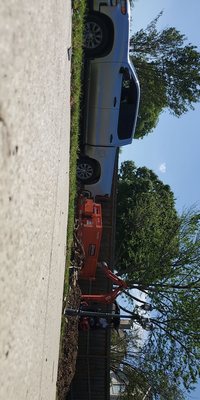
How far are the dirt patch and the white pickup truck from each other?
10.4 feet

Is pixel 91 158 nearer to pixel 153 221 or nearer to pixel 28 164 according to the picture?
pixel 153 221

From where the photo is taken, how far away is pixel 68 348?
11375mm

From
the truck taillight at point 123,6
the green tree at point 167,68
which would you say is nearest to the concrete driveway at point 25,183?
the truck taillight at point 123,6

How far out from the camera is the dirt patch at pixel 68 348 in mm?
10496

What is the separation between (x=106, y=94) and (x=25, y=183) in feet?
28.2

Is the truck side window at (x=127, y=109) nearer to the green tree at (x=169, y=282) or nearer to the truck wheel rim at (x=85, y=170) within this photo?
the truck wheel rim at (x=85, y=170)

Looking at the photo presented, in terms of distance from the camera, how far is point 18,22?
3.47 m

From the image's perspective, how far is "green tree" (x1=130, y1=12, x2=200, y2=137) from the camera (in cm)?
2489

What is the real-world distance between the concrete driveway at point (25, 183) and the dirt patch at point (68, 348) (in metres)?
4.98

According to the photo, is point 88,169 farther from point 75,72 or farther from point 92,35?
point 75,72

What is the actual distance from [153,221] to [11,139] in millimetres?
18116

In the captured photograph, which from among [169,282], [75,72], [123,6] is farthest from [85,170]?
[169,282]

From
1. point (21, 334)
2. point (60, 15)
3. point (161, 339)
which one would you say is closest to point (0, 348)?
point (21, 334)

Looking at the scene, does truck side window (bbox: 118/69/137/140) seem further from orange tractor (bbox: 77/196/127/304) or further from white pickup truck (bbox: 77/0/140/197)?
orange tractor (bbox: 77/196/127/304)
